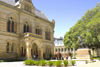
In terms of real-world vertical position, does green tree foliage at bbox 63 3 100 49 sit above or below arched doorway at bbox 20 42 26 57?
above

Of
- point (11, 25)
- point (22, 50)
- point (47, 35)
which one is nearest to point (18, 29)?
point (11, 25)

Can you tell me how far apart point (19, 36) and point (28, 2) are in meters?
10.4

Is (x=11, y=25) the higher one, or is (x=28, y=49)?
(x=11, y=25)

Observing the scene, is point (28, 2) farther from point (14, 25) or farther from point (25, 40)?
point (25, 40)

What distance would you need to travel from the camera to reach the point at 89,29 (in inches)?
1280

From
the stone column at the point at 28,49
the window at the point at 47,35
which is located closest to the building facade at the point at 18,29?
the stone column at the point at 28,49

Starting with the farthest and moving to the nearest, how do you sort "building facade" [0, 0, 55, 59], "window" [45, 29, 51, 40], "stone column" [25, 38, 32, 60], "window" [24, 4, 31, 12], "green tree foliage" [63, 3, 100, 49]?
"window" [45, 29, 51, 40]
"window" [24, 4, 31, 12]
"green tree foliage" [63, 3, 100, 49]
"stone column" [25, 38, 32, 60]
"building facade" [0, 0, 55, 59]

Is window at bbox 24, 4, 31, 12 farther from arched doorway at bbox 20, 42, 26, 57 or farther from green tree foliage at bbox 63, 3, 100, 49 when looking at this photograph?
green tree foliage at bbox 63, 3, 100, 49

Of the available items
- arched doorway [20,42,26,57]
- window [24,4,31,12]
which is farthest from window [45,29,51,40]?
arched doorway [20,42,26,57]

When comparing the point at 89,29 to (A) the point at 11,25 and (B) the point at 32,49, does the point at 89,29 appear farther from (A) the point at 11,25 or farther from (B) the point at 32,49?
(A) the point at 11,25

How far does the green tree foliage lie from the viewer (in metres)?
31.5

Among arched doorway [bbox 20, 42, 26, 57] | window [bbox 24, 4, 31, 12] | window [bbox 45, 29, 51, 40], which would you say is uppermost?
window [bbox 24, 4, 31, 12]

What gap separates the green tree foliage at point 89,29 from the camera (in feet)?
103

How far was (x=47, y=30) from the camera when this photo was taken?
42.0 meters
